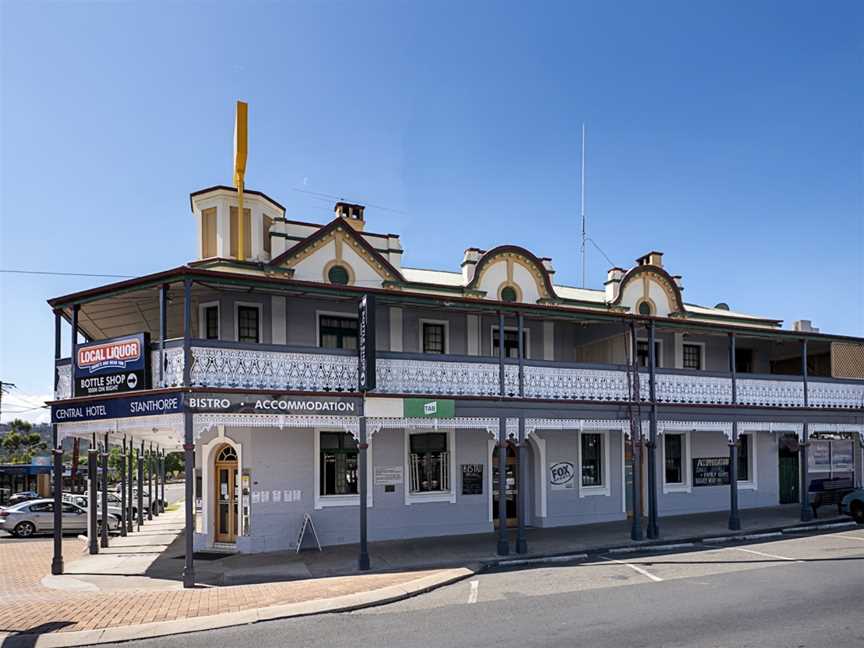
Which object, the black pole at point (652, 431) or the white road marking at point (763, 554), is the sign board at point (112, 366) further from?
the white road marking at point (763, 554)

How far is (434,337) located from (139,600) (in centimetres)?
1008

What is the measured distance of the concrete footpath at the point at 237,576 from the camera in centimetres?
1068

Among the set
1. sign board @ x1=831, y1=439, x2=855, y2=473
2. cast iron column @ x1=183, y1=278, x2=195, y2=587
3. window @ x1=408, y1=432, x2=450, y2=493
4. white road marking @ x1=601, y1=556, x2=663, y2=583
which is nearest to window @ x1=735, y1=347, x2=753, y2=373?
sign board @ x1=831, y1=439, x2=855, y2=473

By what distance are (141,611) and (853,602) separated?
36.2 feet

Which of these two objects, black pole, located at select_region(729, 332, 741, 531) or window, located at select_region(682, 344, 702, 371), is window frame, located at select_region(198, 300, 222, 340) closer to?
black pole, located at select_region(729, 332, 741, 531)

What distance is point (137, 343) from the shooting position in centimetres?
1417

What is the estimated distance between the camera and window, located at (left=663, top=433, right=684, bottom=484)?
890 inches

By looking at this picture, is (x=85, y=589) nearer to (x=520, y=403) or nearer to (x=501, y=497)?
(x=501, y=497)

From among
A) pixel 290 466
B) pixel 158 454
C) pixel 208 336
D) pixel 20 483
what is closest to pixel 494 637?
pixel 290 466

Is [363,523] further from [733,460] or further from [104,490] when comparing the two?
[733,460]

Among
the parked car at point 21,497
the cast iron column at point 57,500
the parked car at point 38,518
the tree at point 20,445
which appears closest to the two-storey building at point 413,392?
the cast iron column at point 57,500

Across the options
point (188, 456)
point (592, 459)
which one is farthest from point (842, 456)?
point (188, 456)

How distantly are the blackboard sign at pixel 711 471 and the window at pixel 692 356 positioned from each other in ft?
9.82

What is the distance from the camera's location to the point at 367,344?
48.9 feet
